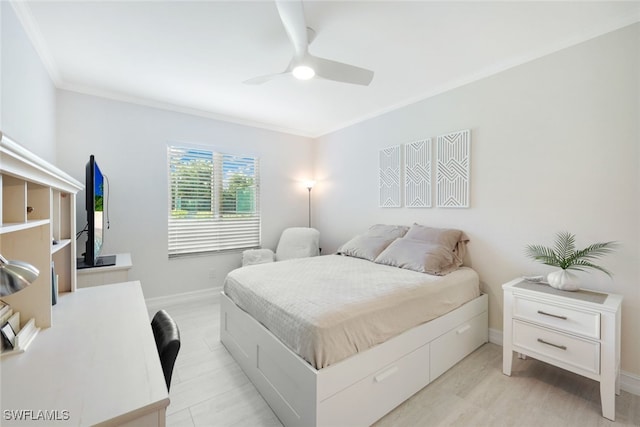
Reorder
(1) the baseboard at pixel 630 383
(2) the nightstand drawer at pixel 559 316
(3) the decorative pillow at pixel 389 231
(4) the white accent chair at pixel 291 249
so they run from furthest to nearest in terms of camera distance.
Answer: (4) the white accent chair at pixel 291 249, (3) the decorative pillow at pixel 389 231, (1) the baseboard at pixel 630 383, (2) the nightstand drawer at pixel 559 316

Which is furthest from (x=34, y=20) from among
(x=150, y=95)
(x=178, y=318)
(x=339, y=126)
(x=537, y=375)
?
(x=537, y=375)

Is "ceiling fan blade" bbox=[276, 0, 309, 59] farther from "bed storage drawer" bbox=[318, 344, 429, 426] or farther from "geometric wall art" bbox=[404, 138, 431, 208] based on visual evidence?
"bed storage drawer" bbox=[318, 344, 429, 426]

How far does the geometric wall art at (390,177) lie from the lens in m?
3.29

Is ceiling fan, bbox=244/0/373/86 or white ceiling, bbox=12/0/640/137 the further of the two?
white ceiling, bbox=12/0/640/137

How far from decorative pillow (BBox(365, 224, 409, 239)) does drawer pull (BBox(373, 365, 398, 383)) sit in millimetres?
1589

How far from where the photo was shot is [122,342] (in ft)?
3.54

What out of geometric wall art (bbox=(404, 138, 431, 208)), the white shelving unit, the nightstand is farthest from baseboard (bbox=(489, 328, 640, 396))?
the white shelving unit

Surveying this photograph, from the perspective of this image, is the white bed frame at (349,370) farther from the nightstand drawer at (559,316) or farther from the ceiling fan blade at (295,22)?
the ceiling fan blade at (295,22)

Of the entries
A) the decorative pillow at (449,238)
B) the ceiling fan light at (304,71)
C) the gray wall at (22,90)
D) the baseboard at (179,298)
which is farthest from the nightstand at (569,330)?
the gray wall at (22,90)

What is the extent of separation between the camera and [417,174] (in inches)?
121

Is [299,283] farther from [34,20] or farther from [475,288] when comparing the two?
[34,20]

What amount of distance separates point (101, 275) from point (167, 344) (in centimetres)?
170

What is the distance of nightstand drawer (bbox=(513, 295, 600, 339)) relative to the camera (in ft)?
5.43

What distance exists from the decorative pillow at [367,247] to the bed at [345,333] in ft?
1.49
